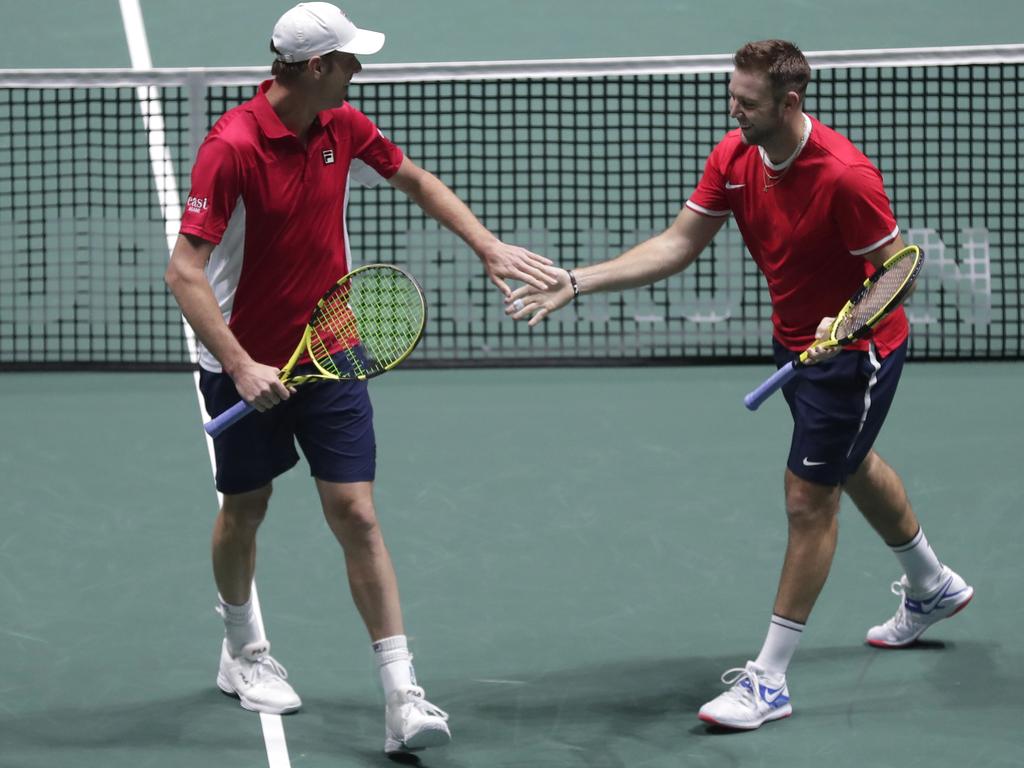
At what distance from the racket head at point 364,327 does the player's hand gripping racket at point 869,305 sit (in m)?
0.96

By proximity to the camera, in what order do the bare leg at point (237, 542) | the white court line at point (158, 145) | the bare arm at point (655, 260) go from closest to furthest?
the bare leg at point (237, 542)
the bare arm at point (655, 260)
the white court line at point (158, 145)

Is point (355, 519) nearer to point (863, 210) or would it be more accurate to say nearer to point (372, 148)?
point (372, 148)

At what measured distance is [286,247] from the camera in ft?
15.2

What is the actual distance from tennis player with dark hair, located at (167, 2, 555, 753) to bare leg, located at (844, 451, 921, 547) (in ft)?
3.63

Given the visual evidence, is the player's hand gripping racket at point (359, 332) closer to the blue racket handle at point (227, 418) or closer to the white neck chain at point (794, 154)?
the blue racket handle at point (227, 418)

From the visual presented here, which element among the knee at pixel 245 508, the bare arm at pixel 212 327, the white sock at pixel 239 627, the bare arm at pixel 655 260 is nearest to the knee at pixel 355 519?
the knee at pixel 245 508

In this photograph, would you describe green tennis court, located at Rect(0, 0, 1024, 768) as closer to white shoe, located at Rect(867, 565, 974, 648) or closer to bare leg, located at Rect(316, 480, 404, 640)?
white shoe, located at Rect(867, 565, 974, 648)

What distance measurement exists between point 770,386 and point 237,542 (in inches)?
61.8

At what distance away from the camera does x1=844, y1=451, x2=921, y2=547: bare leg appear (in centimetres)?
511

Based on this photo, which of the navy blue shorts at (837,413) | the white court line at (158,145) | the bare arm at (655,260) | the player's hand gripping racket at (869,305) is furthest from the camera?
the white court line at (158,145)

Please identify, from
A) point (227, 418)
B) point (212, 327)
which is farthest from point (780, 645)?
point (212, 327)

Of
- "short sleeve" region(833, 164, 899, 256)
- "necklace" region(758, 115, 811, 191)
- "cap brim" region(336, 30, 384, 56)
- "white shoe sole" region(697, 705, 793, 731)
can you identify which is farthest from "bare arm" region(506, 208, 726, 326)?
"white shoe sole" region(697, 705, 793, 731)

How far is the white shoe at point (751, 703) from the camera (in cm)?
477

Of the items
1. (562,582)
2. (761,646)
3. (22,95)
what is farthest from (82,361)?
(761,646)
